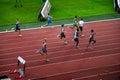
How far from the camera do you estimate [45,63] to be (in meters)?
16.8

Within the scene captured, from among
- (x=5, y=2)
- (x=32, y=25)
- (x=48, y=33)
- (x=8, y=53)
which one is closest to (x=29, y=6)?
(x=5, y=2)

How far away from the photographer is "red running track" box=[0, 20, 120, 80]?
610 inches

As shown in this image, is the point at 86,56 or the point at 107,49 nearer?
the point at 86,56

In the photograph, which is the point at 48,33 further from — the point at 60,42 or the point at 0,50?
the point at 0,50

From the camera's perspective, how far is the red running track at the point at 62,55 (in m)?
15.5

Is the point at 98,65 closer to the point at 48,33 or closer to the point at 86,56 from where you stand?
the point at 86,56

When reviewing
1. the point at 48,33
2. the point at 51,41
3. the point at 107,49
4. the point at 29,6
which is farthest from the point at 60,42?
the point at 29,6

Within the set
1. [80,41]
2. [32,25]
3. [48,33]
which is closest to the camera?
[80,41]

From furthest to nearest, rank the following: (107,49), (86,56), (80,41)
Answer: (80,41), (107,49), (86,56)

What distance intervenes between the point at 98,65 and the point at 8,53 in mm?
5941

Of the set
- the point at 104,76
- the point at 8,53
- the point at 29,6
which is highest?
the point at 29,6

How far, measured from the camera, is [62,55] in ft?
58.7

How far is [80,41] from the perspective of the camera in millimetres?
20469

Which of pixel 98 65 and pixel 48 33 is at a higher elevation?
pixel 48 33
